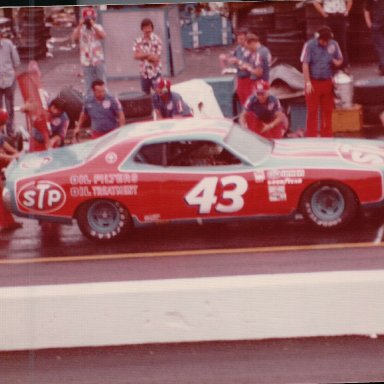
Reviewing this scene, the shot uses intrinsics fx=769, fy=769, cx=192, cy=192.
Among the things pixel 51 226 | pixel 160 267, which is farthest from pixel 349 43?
pixel 51 226

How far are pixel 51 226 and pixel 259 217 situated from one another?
153 cm

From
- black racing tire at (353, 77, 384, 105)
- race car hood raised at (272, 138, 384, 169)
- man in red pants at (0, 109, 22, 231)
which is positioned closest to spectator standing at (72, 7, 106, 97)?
man in red pants at (0, 109, 22, 231)

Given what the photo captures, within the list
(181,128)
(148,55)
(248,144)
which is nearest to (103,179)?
(181,128)

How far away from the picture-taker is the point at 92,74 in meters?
5.66

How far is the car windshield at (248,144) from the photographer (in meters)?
5.68

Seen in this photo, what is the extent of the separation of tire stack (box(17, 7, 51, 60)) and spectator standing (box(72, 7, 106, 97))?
229 mm

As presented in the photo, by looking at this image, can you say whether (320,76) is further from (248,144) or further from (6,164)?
(6,164)

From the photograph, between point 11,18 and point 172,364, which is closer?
point 172,364

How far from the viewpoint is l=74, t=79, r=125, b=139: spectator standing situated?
562 cm

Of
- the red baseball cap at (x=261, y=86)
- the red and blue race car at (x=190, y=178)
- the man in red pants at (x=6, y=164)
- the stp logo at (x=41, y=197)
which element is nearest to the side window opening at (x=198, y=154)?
the red and blue race car at (x=190, y=178)

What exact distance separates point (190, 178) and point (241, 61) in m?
0.96

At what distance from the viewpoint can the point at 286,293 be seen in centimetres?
504

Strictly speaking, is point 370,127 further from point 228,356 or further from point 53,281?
point 53,281

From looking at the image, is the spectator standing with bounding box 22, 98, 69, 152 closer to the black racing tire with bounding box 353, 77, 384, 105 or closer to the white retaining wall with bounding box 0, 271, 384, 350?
the white retaining wall with bounding box 0, 271, 384, 350
